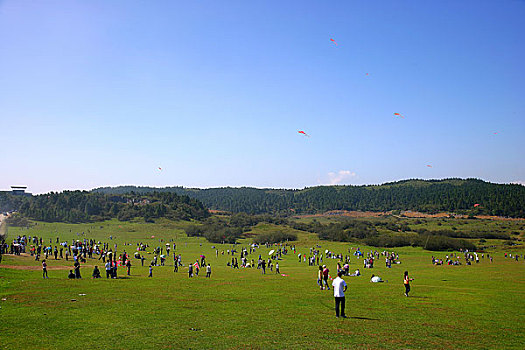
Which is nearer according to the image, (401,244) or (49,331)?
(49,331)

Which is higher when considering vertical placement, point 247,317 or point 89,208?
point 89,208

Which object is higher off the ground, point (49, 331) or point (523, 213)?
point (523, 213)

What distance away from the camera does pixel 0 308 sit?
17125 mm

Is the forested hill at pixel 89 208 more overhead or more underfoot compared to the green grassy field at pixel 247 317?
more overhead

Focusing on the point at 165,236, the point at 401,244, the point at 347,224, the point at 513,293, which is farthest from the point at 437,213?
the point at 513,293

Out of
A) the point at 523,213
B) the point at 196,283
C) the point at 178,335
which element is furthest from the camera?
the point at 523,213

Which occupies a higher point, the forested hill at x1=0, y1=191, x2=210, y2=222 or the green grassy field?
the forested hill at x1=0, y1=191, x2=210, y2=222

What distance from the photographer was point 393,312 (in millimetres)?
17703

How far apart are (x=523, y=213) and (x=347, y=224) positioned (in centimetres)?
8648

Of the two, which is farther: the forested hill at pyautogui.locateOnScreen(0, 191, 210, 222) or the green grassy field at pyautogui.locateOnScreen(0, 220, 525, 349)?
the forested hill at pyautogui.locateOnScreen(0, 191, 210, 222)

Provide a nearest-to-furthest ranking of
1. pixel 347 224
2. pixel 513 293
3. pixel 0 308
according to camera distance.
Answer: pixel 0 308
pixel 513 293
pixel 347 224

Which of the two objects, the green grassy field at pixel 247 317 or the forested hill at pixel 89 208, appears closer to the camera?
the green grassy field at pixel 247 317

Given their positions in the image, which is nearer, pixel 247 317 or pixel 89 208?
pixel 247 317

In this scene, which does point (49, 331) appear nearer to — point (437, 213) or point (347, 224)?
point (347, 224)
